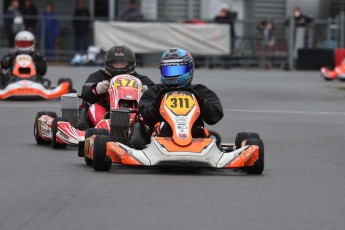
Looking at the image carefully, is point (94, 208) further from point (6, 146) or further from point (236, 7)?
point (236, 7)

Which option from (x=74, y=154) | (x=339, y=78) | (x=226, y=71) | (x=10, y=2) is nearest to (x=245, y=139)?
(x=74, y=154)

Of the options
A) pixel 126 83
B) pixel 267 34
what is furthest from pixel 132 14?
pixel 126 83

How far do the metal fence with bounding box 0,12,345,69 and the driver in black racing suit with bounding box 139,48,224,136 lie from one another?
72.0 ft

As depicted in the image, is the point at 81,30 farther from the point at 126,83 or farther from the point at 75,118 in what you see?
the point at 126,83

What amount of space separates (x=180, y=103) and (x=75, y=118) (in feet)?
9.36

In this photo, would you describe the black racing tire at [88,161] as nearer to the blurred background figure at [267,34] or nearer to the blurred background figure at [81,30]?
the blurred background figure at [81,30]

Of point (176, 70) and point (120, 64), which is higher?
point (176, 70)

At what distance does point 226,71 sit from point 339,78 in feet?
14.3

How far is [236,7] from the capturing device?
125 ft

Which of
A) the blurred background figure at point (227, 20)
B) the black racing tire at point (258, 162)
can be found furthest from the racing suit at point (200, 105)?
the blurred background figure at point (227, 20)

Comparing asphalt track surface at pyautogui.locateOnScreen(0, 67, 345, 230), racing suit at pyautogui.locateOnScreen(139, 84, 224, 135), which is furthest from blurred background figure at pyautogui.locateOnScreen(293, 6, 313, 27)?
racing suit at pyautogui.locateOnScreen(139, 84, 224, 135)

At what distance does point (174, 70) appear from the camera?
10.6m

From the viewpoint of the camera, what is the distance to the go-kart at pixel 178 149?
32.4ft

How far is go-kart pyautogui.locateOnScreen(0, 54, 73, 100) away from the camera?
2033 cm
